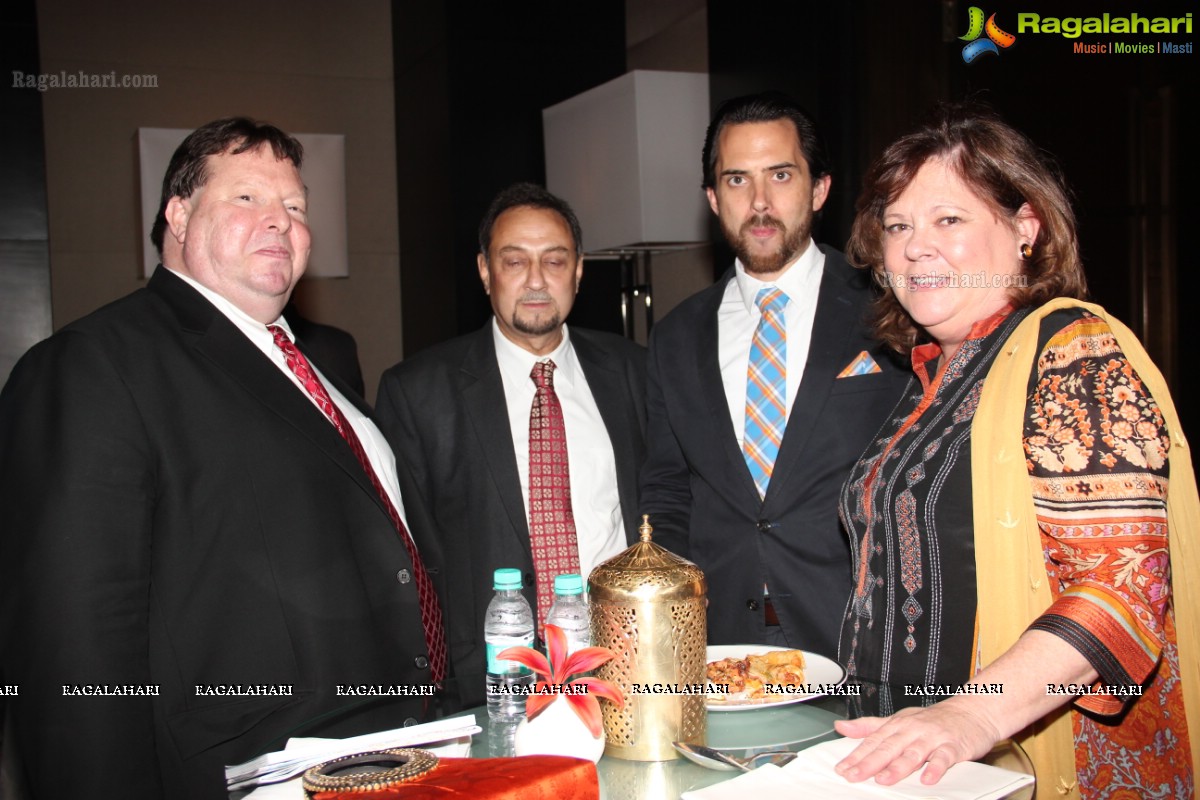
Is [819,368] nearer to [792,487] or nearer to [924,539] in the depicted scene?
[792,487]

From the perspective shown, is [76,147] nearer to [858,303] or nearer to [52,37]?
[52,37]

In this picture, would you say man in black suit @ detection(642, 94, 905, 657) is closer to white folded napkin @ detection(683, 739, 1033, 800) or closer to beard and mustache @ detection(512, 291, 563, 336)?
beard and mustache @ detection(512, 291, 563, 336)

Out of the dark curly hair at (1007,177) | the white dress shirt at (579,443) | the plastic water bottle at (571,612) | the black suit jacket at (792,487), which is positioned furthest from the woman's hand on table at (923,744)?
the white dress shirt at (579,443)

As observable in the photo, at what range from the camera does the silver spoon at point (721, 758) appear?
4.46 ft

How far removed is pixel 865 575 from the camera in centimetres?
188

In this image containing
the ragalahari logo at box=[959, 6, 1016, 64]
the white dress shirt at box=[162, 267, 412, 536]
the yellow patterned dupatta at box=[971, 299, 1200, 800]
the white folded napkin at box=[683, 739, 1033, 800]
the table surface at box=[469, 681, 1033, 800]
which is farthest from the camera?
the ragalahari logo at box=[959, 6, 1016, 64]

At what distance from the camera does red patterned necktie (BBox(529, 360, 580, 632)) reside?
2891 mm

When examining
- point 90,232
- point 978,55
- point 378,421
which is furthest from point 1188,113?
point 90,232

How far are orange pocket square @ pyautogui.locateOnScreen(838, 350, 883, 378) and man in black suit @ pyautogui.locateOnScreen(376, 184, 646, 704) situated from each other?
842 mm

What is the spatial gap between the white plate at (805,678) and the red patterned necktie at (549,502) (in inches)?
42.0

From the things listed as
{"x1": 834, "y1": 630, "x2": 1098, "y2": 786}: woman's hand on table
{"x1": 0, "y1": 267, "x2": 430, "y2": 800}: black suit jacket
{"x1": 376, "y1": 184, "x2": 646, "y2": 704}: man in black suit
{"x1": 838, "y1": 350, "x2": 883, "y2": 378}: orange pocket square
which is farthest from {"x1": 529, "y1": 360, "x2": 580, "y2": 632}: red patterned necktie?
{"x1": 834, "y1": 630, "x2": 1098, "y2": 786}: woman's hand on table

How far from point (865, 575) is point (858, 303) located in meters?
0.96

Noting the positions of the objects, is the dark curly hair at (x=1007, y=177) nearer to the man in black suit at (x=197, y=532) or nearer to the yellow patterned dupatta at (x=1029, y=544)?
the yellow patterned dupatta at (x=1029, y=544)

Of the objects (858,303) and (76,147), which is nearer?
(858,303)
